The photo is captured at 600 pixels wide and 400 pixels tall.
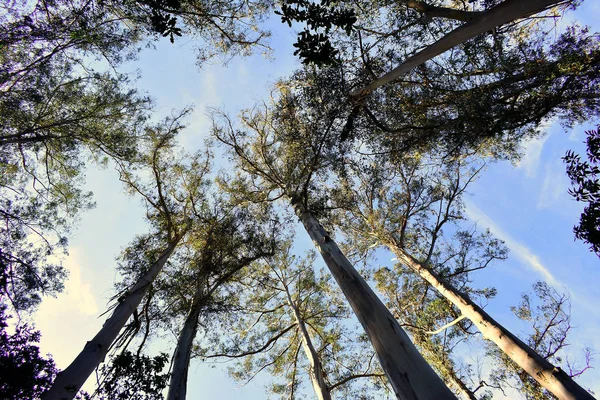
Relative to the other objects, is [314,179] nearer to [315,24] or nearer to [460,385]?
[315,24]

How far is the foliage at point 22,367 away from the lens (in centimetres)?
282

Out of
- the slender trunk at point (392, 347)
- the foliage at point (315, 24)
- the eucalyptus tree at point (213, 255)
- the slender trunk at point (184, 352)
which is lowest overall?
the slender trunk at point (392, 347)

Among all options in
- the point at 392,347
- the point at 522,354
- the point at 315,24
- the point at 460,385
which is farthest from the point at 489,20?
the point at 460,385

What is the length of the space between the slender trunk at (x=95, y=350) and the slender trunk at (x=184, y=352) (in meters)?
1.23

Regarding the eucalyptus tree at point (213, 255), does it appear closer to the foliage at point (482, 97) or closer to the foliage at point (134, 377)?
the foliage at point (134, 377)

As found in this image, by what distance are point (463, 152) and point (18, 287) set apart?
35.6ft

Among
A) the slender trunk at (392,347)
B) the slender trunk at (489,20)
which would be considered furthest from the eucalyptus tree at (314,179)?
the slender trunk at (489,20)

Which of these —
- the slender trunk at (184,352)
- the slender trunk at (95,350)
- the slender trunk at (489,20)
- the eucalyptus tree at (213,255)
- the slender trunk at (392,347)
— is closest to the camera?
the slender trunk at (392,347)

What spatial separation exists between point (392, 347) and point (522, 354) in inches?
131

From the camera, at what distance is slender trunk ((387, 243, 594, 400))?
151 inches

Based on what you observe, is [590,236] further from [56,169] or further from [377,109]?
[56,169]

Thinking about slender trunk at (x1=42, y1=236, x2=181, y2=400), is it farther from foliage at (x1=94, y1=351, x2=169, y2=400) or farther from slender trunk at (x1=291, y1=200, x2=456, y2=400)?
slender trunk at (x1=291, y1=200, x2=456, y2=400)

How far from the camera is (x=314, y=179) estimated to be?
844cm

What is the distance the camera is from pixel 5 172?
23.9 feet
